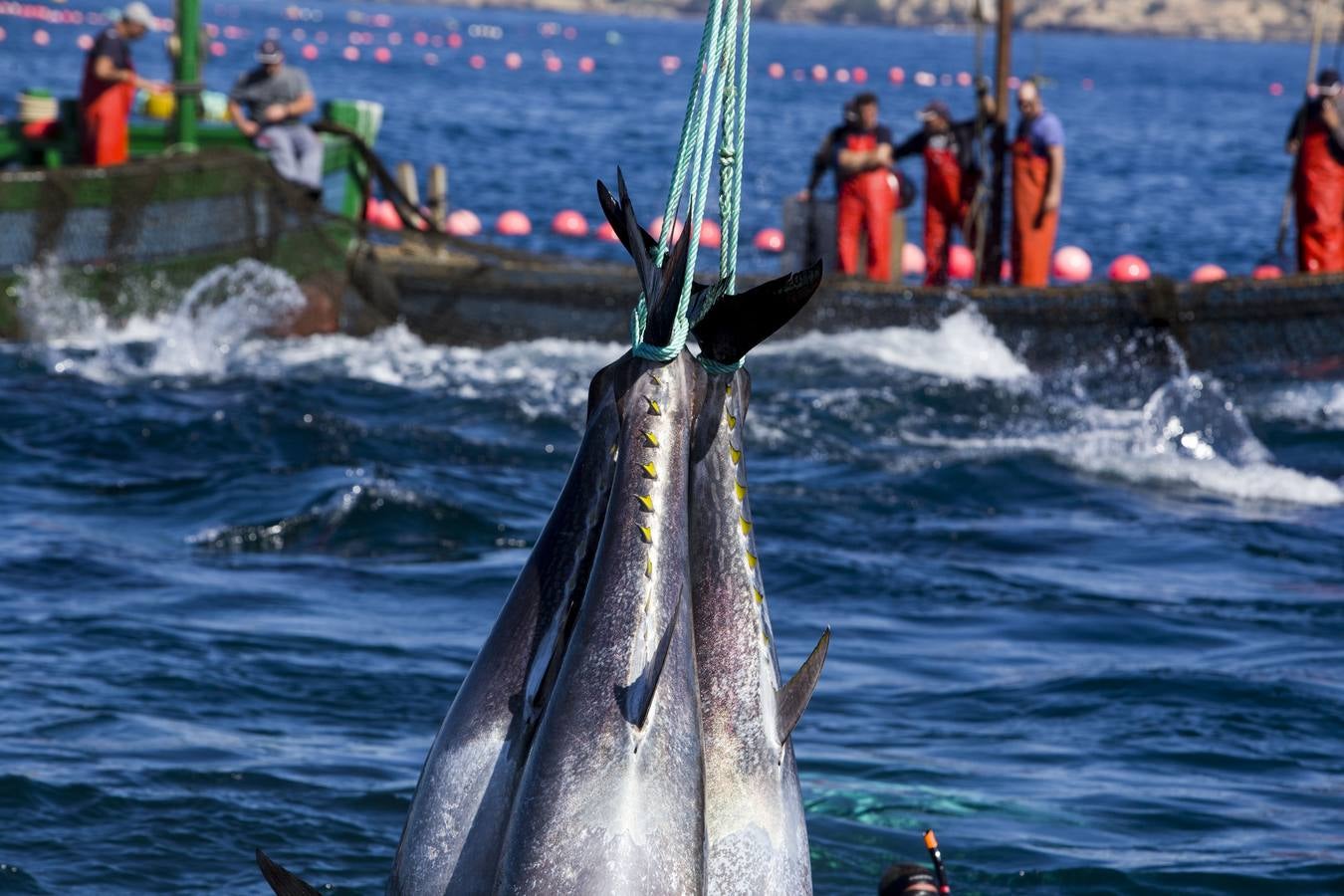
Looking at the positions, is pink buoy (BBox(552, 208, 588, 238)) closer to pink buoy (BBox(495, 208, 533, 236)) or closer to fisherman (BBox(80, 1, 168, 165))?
pink buoy (BBox(495, 208, 533, 236))

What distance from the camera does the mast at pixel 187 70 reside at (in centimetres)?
1616

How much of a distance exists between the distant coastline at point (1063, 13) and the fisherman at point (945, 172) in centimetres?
12912

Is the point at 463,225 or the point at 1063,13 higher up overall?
the point at 1063,13

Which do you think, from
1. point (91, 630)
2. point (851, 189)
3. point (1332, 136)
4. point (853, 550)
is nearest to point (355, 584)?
point (91, 630)

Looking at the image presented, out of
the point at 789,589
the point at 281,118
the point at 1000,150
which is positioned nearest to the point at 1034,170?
the point at 1000,150

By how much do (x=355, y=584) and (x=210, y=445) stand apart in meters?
3.26

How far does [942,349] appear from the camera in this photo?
15195mm

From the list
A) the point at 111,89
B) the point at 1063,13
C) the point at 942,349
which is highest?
the point at 1063,13

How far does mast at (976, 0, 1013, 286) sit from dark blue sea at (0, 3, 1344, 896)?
1790mm

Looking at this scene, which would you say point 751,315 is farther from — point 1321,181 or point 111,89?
point 1321,181

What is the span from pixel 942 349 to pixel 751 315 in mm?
12162

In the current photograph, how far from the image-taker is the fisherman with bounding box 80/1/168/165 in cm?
1530

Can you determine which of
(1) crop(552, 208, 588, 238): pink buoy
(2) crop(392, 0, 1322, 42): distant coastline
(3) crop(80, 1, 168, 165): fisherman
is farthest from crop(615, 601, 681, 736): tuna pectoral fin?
(2) crop(392, 0, 1322, 42): distant coastline

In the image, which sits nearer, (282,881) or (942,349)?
(282,881)
